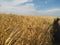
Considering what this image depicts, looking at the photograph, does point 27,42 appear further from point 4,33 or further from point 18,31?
point 4,33

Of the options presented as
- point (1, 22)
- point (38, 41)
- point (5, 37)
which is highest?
point (1, 22)

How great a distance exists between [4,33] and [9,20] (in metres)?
0.62

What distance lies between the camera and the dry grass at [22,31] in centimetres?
489

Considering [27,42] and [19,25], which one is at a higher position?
[19,25]

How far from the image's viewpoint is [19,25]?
5.34 m

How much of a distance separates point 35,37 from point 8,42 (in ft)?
3.57

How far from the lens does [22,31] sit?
5.29 meters

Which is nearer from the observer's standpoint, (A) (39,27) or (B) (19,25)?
(B) (19,25)

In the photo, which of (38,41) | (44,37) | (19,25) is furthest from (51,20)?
(19,25)

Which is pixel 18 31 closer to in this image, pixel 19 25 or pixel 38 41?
pixel 19 25

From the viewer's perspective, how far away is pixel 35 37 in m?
5.64

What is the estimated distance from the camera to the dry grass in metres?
4.89

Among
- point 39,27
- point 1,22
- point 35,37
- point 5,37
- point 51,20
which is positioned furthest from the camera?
point 51,20

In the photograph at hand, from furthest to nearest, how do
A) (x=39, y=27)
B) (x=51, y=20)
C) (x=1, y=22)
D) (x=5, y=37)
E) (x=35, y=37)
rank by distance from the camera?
(x=51, y=20) < (x=39, y=27) < (x=35, y=37) < (x=1, y=22) < (x=5, y=37)
